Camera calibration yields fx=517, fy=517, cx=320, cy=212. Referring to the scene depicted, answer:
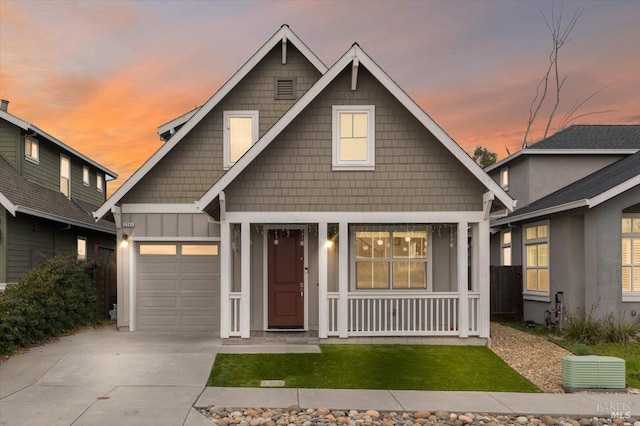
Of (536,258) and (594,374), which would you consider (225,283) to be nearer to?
(594,374)

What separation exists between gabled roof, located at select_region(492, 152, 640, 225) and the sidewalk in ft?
17.0

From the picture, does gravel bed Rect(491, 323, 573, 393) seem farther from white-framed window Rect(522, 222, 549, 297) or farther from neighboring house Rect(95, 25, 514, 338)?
white-framed window Rect(522, 222, 549, 297)

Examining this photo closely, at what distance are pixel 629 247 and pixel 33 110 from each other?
22.6m

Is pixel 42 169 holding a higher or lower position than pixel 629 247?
higher

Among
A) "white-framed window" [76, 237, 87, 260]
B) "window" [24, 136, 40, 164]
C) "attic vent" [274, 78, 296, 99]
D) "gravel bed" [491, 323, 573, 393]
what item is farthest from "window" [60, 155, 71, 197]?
"gravel bed" [491, 323, 573, 393]

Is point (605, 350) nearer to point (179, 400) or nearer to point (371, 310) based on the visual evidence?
point (371, 310)

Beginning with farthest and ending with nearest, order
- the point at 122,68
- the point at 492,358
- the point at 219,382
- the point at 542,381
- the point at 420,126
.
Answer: the point at 122,68, the point at 420,126, the point at 492,358, the point at 542,381, the point at 219,382

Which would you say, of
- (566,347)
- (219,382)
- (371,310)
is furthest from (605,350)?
(219,382)

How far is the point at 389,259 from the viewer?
40.9 ft

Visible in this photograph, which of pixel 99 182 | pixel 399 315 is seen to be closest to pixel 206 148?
pixel 399 315

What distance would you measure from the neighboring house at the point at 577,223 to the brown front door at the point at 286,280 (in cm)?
667

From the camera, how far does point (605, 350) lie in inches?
424

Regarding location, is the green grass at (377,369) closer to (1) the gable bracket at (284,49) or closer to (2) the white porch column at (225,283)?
(2) the white porch column at (225,283)

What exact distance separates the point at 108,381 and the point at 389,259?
22.0ft
